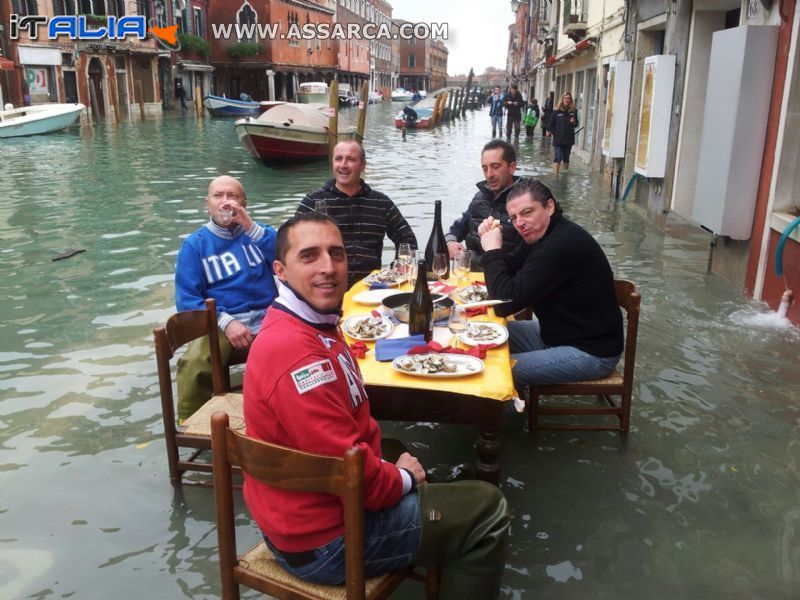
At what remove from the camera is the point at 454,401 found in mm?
2719

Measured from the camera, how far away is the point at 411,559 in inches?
85.6

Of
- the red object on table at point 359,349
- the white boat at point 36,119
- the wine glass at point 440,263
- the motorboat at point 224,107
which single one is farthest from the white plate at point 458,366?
the motorboat at point 224,107

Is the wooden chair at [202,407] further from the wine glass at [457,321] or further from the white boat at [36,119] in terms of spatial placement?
the white boat at [36,119]

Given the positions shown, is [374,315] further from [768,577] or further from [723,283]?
[723,283]

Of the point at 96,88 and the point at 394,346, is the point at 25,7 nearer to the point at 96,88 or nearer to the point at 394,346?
the point at 96,88

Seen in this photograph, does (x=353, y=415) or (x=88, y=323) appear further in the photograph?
(x=88, y=323)

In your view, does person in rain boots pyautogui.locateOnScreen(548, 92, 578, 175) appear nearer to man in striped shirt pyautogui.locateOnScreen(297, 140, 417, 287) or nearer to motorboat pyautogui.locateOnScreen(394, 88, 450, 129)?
man in striped shirt pyautogui.locateOnScreen(297, 140, 417, 287)

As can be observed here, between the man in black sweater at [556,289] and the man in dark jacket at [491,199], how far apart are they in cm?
98

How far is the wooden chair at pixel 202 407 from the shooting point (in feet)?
10.2

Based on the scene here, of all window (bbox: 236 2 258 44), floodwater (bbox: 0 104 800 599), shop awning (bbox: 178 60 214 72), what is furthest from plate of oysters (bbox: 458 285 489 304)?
window (bbox: 236 2 258 44)

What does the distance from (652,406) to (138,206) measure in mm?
9356

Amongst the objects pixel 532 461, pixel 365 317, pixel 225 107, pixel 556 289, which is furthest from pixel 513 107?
pixel 365 317

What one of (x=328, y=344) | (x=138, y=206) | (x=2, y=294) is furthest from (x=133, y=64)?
(x=328, y=344)

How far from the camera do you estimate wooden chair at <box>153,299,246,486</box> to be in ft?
10.2
